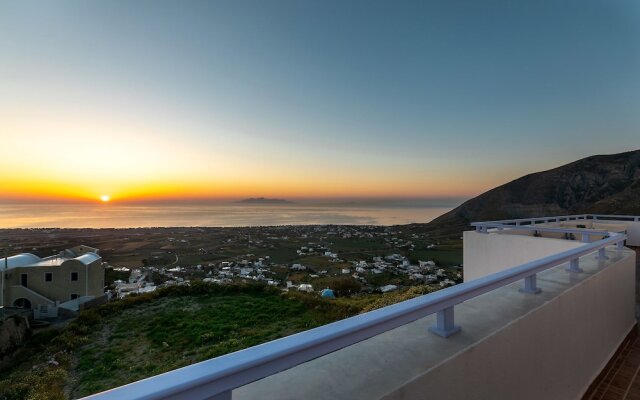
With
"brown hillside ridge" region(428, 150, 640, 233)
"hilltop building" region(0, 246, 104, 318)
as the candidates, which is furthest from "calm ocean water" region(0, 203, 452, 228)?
"hilltop building" region(0, 246, 104, 318)

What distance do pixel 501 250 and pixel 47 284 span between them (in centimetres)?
2258

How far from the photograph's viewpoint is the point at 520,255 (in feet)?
20.4

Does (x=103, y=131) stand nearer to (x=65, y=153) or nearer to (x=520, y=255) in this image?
(x=65, y=153)

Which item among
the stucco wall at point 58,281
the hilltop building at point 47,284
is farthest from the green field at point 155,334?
the stucco wall at point 58,281

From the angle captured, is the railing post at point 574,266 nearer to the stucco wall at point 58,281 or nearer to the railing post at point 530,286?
the railing post at point 530,286

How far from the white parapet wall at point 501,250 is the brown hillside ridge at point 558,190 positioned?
3725 centimetres

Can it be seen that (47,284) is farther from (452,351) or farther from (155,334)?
(452,351)

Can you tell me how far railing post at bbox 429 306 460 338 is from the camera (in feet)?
5.29

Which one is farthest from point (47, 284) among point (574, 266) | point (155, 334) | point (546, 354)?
point (574, 266)

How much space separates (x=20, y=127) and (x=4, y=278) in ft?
28.1

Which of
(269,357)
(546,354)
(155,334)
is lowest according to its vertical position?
(155,334)

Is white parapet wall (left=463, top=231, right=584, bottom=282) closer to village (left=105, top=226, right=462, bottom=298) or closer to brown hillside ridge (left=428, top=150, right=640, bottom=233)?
village (left=105, top=226, right=462, bottom=298)

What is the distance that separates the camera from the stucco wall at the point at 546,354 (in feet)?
4.58

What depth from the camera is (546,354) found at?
2.12 meters
